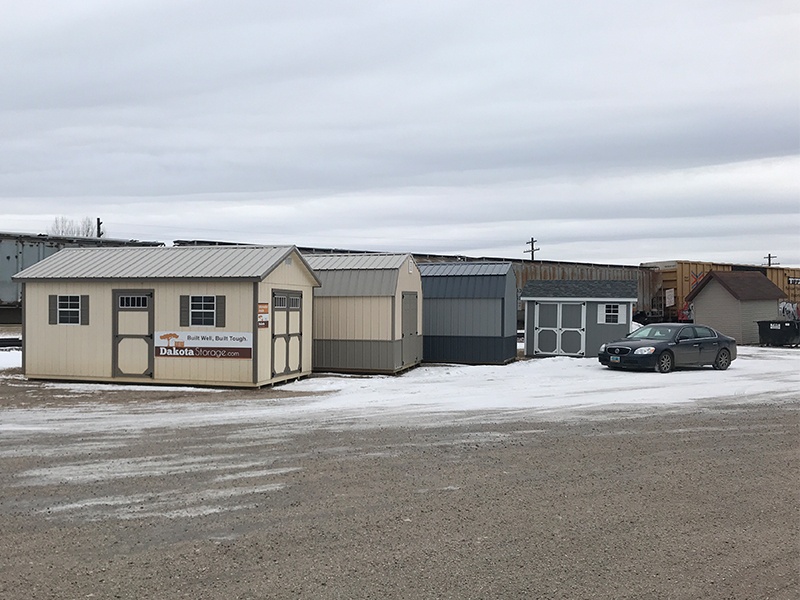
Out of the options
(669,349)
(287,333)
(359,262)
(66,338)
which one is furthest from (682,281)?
(66,338)

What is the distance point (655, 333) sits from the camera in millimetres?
21953

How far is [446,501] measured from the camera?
761 centimetres

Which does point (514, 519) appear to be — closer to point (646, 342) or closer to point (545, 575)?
point (545, 575)

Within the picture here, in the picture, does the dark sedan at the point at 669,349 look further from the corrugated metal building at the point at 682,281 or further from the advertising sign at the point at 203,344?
the corrugated metal building at the point at 682,281

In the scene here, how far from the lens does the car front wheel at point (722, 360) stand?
867 inches

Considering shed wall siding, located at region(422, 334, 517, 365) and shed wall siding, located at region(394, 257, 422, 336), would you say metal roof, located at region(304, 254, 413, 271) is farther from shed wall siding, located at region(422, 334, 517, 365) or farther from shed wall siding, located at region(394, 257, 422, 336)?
shed wall siding, located at region(422, 334, 517, 365)

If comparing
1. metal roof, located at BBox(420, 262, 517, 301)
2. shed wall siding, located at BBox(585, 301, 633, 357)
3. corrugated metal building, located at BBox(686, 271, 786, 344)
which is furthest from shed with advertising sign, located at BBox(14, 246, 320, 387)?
corrugated metal building, located at BBox(686, 271, 786, 344)

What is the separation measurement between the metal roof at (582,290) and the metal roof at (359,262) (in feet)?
18.0

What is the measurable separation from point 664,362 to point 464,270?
680cm

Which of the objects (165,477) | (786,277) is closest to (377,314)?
(165,477)

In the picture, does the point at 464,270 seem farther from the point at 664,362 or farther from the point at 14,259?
the point at 14,259

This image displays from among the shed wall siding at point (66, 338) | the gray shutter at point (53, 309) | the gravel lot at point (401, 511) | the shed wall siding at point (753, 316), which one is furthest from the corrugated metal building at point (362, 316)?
the shed wall siding at point (753, 316)

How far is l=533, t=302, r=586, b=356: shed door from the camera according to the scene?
25.6m

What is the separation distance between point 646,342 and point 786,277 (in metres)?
23.4
